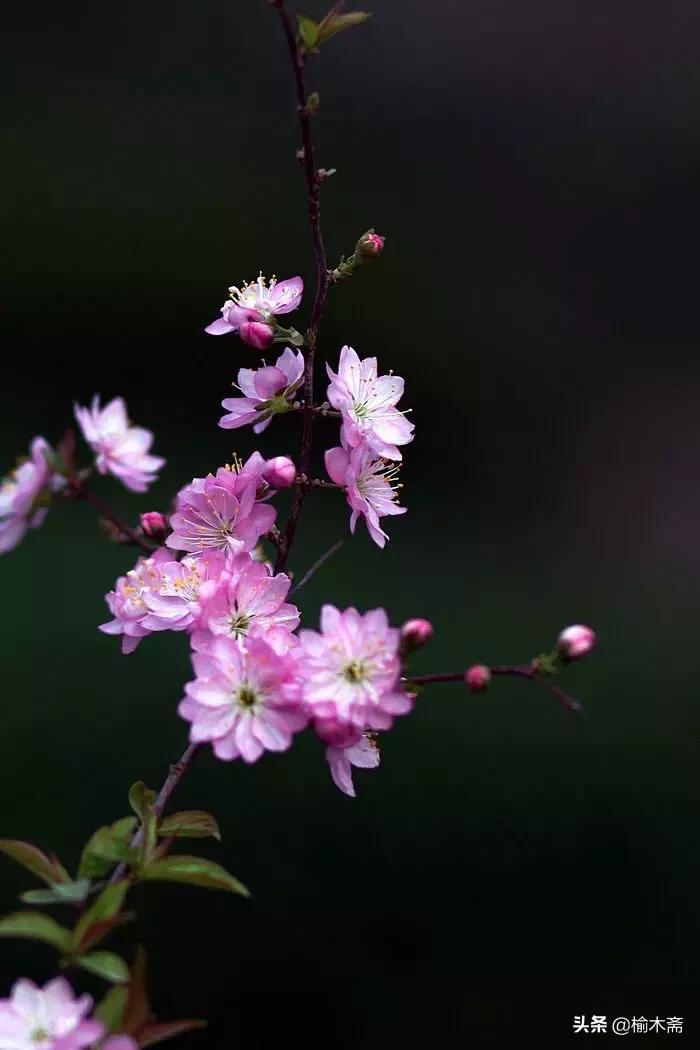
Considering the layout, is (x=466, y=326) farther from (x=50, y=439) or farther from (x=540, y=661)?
(x=540, y=661)

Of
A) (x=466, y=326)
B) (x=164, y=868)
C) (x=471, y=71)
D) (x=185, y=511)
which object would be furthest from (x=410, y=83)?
(x=164, y=868)

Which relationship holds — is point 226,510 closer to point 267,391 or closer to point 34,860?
point 267,391

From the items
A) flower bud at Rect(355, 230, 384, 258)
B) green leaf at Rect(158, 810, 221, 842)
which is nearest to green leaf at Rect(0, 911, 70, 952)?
green leaf at Rect(158, 810, 221, 842)

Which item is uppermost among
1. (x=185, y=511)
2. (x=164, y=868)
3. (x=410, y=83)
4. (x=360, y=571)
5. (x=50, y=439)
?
(x=410, y=83)

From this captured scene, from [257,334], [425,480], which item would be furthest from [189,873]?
[425,480]

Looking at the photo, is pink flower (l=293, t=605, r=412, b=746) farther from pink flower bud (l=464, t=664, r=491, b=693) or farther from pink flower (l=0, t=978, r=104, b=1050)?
pink flower (l=0, t=978, r=104, b=1050)

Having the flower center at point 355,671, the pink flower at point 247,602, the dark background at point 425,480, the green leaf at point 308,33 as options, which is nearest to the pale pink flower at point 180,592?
the pink flower at point 247,602

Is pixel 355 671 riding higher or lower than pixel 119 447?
lower
